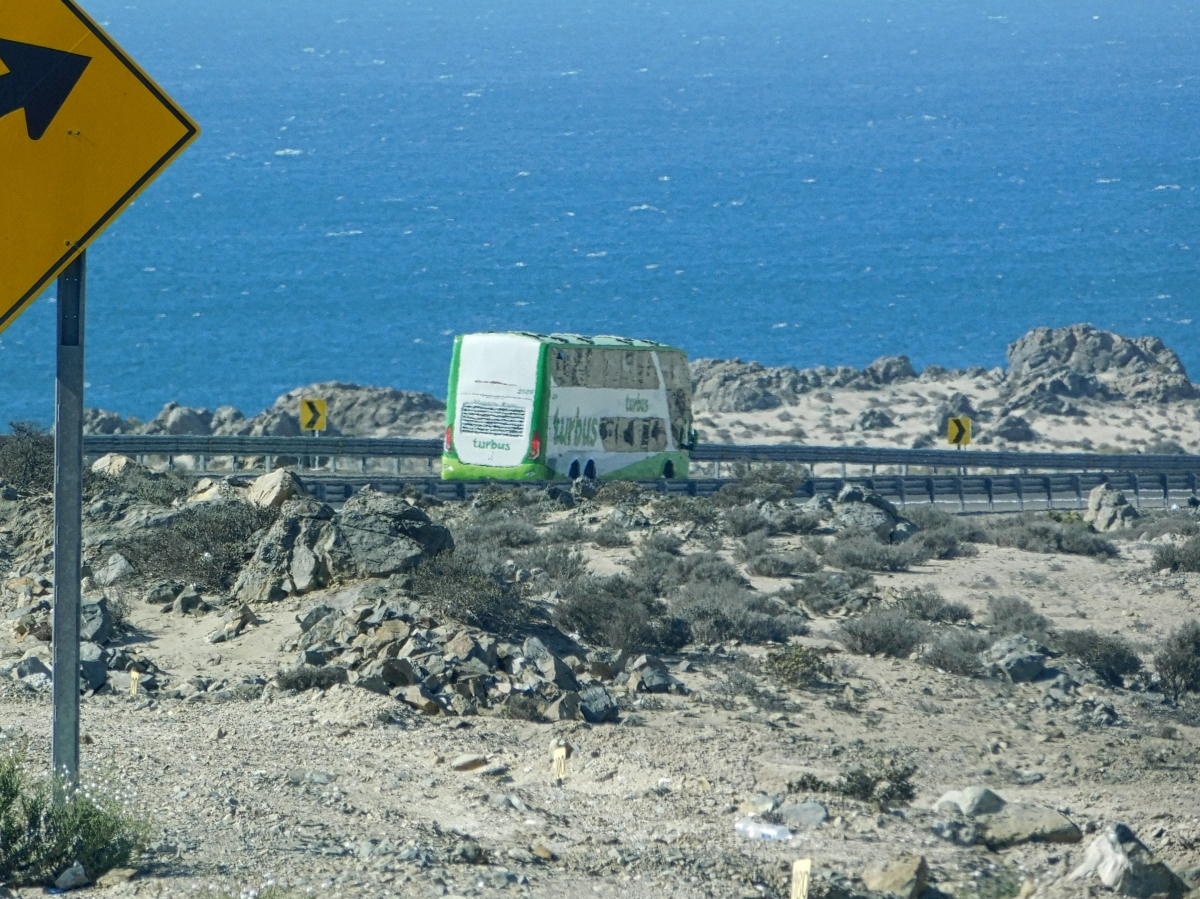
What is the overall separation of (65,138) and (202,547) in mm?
10542

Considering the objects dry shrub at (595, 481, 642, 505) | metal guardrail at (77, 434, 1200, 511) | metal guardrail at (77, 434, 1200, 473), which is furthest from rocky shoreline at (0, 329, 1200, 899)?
metal guardrail at (77, 434, 1200, 473)

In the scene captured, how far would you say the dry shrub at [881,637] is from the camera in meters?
15.8

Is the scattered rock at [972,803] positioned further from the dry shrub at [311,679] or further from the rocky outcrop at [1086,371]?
the rocky outcrop at [1086,371]

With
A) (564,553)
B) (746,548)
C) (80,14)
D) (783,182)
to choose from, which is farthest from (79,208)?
(783,182)

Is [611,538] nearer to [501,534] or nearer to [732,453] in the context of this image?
[501,534]

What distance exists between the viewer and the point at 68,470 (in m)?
6.12

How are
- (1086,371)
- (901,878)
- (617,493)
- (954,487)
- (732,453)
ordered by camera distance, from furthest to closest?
1. (1086,371)
2. (732,453)
3. (954,487)
4. (617,493)
5. (901,878)

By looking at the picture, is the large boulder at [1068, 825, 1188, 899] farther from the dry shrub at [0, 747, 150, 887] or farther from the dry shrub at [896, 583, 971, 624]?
the dry shrub at [896, 583, 971, 624]

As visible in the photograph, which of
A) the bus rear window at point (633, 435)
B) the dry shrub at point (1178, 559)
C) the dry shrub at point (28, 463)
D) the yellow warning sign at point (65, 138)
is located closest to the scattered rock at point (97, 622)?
the dry shrub at point (28, 463)

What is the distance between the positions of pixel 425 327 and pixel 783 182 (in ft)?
271

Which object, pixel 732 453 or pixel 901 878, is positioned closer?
pixel 901 878

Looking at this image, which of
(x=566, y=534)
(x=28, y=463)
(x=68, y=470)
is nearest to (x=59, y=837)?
(x=68, y=470)

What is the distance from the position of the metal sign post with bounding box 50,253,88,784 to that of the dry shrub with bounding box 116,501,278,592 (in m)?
9.32

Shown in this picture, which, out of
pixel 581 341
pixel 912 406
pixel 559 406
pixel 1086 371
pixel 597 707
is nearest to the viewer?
pixel 597 707
